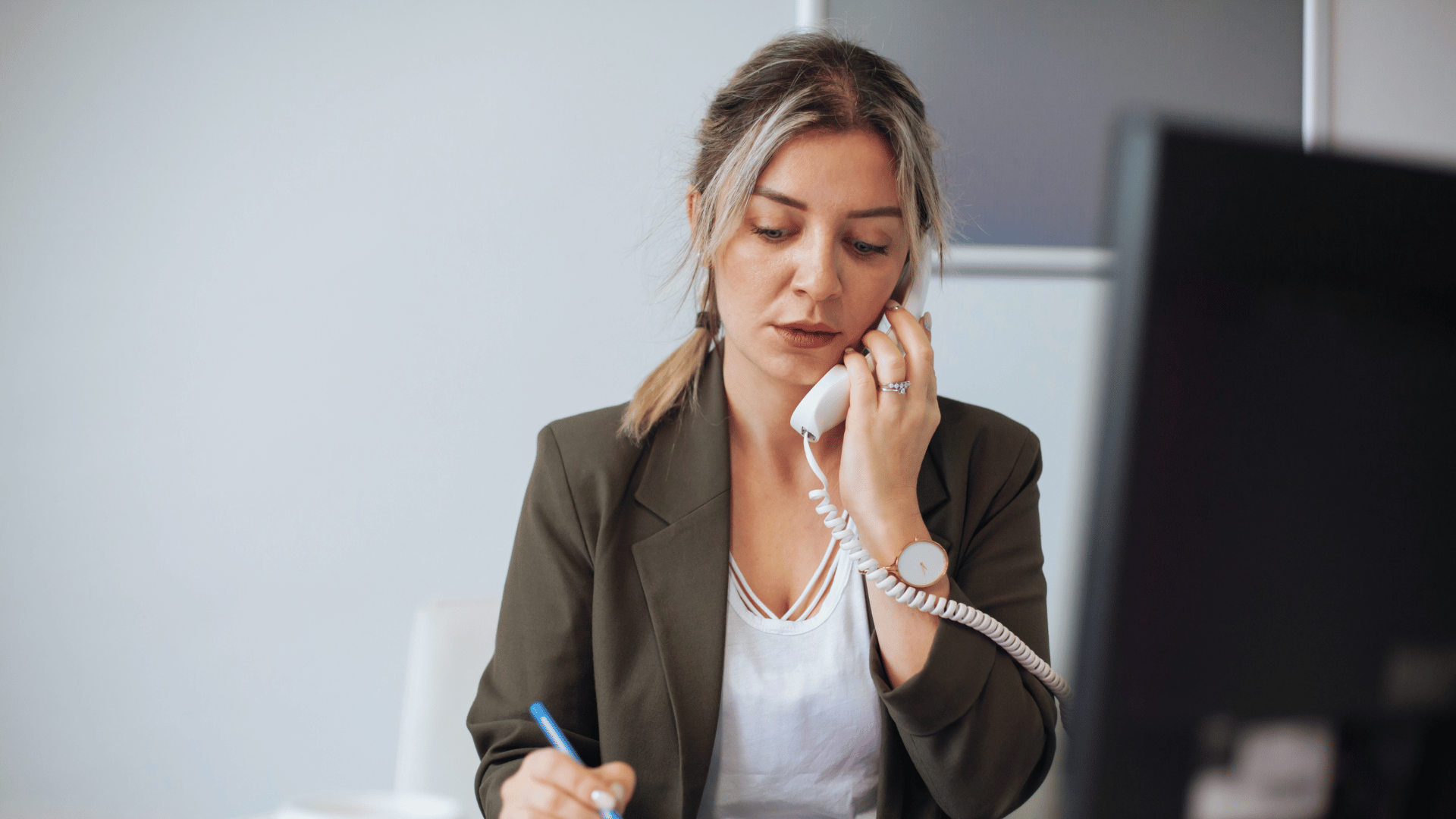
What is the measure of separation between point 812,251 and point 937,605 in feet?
1.32

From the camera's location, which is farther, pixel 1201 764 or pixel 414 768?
pixel 414 768

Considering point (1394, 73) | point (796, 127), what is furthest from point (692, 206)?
point (1394, 73)

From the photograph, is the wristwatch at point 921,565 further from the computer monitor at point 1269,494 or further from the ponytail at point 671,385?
the computer monitor at point 1269,494

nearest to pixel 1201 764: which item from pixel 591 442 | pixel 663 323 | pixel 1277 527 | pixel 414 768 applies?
pixel 1277 527

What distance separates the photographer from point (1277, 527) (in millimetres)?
347

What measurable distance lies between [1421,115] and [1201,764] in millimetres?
1775

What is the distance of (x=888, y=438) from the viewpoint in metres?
1.02

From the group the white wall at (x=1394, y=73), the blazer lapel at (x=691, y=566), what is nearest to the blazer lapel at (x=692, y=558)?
the blazer lapel at (x=691, y=566)

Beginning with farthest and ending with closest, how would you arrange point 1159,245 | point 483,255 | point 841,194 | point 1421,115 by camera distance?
point 483,255
point 1421,115
point 841,194
point 1159,245

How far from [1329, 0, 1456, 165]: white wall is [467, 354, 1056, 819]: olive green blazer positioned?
3.21ft

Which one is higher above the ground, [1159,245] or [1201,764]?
[1159,245]

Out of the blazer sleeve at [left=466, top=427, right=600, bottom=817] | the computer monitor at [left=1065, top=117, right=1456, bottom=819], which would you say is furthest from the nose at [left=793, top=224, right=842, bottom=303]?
the computer monitor at [left=1065, top=117, right=1456, bottom=819]

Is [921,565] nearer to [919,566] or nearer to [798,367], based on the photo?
[919,566]

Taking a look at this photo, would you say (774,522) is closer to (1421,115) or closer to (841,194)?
(841,194)
